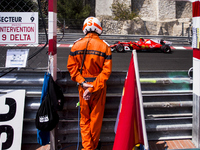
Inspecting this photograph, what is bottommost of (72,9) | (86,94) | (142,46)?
(86,94)

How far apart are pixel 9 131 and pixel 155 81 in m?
2.38

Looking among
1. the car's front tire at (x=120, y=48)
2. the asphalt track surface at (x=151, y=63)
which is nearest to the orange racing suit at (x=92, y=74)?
the asphalt track surface at (x=151, y=63)

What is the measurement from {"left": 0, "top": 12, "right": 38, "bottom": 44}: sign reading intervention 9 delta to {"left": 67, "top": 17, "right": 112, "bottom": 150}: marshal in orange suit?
2.60 ft

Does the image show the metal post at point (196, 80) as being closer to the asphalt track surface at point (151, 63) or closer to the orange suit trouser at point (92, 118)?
the orange suit trouser at point (92, 118)

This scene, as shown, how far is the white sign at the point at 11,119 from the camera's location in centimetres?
289

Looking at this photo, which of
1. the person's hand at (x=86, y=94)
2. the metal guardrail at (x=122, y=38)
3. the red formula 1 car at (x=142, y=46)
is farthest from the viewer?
the metal guardrail at (x=122, y=38)

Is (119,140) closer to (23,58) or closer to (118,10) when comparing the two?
(23,58)

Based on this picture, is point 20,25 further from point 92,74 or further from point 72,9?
point 72,9

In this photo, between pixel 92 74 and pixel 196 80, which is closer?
pixel 92 74

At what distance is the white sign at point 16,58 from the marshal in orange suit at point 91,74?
827 millimetres

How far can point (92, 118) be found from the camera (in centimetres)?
271

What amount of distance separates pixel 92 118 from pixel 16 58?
148 centimetres

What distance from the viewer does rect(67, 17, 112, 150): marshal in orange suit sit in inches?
102

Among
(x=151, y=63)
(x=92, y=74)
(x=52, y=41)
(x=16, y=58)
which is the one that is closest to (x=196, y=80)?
(x=92, y=74)
